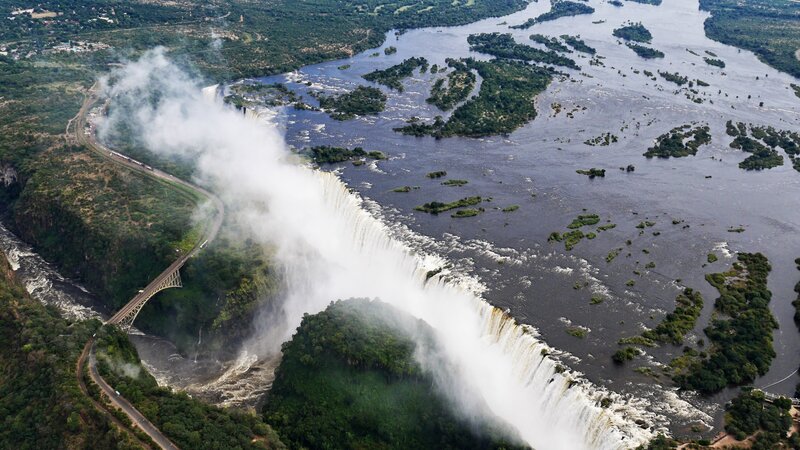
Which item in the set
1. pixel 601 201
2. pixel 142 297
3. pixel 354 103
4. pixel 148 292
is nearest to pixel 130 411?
pixel 142 297

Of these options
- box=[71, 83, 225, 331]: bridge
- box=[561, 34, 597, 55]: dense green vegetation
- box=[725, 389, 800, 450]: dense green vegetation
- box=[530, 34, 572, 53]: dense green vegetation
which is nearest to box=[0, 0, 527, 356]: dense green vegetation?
box=[71, 83, 225, 331]: bridge

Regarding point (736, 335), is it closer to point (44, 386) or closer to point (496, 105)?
point (44, 386)

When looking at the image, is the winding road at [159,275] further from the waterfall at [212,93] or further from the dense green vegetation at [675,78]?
the dense green vegetation at [675,78]

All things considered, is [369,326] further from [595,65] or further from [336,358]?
[595,65]

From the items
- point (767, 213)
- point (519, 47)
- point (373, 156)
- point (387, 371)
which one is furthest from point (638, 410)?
point (519, 47)

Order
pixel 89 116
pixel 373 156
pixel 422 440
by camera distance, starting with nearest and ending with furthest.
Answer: pixel 422 440 → pixel 373 156 → pixel 89 116
